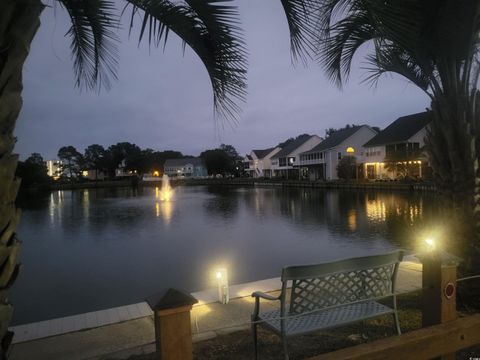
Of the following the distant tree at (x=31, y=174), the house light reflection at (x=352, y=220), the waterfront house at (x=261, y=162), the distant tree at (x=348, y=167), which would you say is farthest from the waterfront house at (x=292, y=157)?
the distant tree at (x=31, y=174)

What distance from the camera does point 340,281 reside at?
3.64 m

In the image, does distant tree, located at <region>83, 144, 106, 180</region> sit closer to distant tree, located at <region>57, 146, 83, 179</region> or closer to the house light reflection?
distant tree, located at <region>57, 146, 83, 179</region>

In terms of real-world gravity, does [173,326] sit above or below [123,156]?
below

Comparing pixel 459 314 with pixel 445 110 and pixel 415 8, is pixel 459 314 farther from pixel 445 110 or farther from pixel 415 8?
pixel 415 8

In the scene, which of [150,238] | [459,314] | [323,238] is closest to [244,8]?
[459,314]

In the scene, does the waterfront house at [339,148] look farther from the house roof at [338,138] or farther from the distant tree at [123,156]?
the distant tree at [123,156]

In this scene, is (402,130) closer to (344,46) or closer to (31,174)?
(344,46)

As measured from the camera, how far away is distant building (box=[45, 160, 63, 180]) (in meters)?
107

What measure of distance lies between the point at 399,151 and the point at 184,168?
82565mm

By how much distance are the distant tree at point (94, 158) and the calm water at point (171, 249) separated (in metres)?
97.3

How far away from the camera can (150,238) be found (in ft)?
55.7

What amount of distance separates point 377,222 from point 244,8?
17.4 m

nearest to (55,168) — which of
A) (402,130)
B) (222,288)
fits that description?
(402,130)

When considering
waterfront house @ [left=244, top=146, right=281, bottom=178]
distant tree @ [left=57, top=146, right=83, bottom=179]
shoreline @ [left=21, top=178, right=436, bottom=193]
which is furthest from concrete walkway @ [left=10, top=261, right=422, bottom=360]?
distant tree @ [left=57, top=146, right=83, bottom=179]
